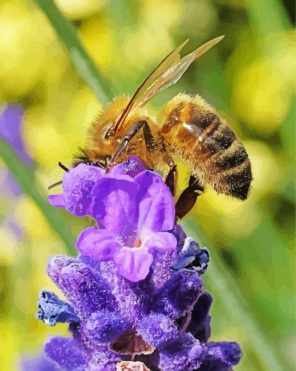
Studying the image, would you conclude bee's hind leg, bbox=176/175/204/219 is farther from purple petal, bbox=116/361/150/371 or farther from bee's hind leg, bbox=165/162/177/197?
purple petal, bbox=116/361/150/371

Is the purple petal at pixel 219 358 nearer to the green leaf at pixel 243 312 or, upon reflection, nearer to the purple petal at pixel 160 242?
the purple petal at pixel 160 242

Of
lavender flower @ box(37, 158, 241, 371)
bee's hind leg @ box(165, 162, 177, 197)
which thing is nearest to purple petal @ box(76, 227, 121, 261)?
lavender flower @ box(37, 158, 241, 371)

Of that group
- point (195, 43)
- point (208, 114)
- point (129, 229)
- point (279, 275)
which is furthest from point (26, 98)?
point (129, 229)

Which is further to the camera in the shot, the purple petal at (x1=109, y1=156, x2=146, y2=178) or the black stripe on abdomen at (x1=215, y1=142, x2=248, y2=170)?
the black stripe on abdomen at (x1=215, y1=142, x2=248, y2=170)

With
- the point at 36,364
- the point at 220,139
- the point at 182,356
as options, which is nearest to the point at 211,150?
the point at 220,139

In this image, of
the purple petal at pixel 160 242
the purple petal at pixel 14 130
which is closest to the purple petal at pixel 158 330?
the purple petal at pixel 160 242

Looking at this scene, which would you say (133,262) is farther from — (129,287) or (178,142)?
(178,142)

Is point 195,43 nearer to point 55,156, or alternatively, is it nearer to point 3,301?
point 55,156
